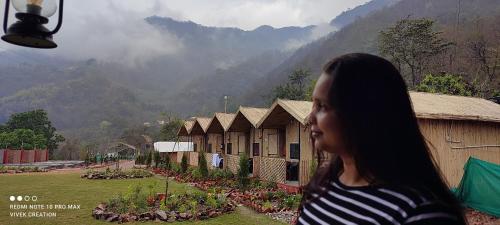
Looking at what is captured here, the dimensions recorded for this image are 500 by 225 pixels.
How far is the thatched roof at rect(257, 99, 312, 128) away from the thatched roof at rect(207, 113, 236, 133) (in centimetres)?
409

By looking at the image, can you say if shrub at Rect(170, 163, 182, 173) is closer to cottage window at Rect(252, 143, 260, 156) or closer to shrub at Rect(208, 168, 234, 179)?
shrub at Rect(208, 168, 234, 179)

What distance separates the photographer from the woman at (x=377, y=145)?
1.06 m

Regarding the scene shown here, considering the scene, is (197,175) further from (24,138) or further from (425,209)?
(24,138)

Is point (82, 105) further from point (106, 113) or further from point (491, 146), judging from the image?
point (491, 146)

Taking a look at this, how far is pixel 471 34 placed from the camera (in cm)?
4422

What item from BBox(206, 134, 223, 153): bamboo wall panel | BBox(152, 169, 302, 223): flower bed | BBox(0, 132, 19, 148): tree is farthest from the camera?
BBox(0, 132, 19, 148): tree

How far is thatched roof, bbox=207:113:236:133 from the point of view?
2233 centimetres

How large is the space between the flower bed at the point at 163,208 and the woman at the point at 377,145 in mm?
8468

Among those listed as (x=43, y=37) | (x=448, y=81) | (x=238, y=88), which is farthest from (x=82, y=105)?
(x=43, y=37)

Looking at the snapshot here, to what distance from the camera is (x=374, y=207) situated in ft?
3.73

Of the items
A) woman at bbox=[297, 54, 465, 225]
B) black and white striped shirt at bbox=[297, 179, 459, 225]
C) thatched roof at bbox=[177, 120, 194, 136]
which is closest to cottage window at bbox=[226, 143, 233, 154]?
thatched roof at bbox=[177, 120, 194, 136]

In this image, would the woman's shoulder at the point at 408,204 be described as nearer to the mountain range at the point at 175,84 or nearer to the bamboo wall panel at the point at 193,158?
the bamboo wall panel at the point at 193,158

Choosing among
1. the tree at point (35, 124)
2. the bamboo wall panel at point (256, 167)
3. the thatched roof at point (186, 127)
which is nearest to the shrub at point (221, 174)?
the bamboo wall panel at point (256, 167)

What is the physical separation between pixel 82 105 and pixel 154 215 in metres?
111
